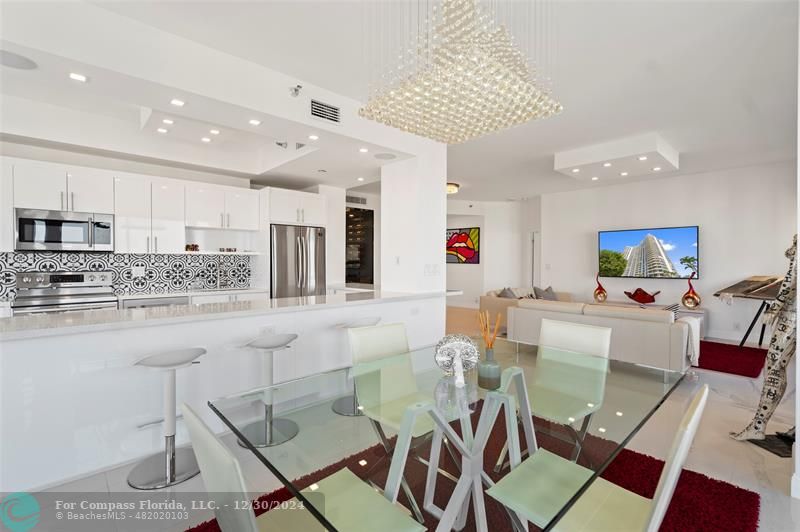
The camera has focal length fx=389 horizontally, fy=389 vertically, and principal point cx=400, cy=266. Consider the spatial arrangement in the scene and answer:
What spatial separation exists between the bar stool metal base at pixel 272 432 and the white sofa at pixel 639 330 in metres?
2.66

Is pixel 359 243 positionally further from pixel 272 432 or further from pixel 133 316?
pixel 272 432

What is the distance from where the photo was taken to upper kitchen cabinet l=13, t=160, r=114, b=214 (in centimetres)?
367

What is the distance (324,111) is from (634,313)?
3.82 metres

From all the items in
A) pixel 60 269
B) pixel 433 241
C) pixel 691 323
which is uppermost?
pixel 433 241

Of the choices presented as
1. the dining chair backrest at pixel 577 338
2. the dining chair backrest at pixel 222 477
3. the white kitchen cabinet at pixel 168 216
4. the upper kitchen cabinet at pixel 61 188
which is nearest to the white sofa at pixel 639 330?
the dining chair backrest at pixel 577 338

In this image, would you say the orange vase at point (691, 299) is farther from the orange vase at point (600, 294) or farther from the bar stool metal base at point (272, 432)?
the bar stool metal base at point (272, 432)

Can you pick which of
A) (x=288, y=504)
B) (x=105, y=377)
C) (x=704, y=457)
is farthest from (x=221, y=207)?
(x=704, y=457)

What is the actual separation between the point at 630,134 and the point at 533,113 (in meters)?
2.89

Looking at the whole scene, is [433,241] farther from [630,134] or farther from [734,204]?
[734,204]

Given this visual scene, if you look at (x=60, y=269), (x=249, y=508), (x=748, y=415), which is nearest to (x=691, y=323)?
(x=748, y=415)

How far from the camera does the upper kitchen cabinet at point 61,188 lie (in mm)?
3666

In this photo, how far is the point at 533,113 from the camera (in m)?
2.28

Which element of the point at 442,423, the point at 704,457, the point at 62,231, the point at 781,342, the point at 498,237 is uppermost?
the point at 498,237

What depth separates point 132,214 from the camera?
4.29m
